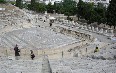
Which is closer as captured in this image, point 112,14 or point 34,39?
point 34,39

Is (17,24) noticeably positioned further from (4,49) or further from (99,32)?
(4,49)

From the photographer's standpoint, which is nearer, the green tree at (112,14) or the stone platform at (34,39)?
the stone platform at (34,39)

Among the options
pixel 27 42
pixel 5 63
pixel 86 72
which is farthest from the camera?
pixel 27 42

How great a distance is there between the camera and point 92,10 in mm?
51250

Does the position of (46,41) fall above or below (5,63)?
below

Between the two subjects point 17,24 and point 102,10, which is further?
point 102,10

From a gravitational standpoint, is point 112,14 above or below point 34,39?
above

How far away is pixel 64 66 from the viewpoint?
42.0 feet

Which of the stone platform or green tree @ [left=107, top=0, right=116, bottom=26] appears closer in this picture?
the stone platform

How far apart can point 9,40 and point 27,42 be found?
2142 millimetres

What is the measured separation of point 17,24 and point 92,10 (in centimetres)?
1885

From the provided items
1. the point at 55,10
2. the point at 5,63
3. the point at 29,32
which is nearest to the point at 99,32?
the point at 29,32

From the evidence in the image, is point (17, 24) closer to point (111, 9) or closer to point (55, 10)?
point (111, 9)

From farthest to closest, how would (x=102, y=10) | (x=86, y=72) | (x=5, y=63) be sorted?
(x=102, y=10) → (x=5, y=63) → (x=86, y=72)
